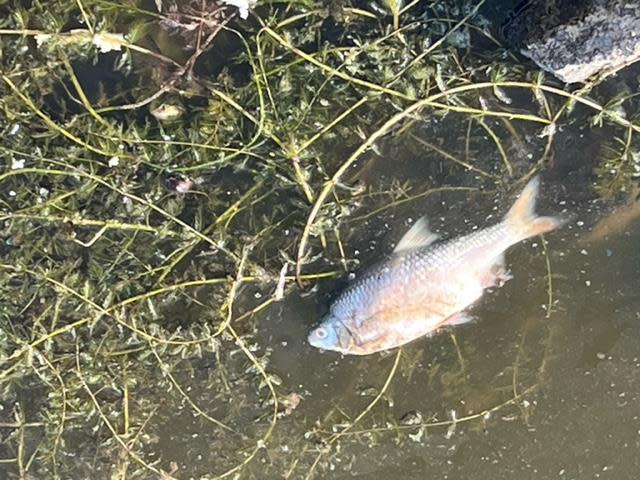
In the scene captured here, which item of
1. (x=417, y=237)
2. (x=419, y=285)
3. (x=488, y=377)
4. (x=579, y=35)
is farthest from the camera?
(x=488, y=377)

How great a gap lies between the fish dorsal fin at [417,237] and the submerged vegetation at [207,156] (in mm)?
156

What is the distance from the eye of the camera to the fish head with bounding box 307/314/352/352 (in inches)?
153

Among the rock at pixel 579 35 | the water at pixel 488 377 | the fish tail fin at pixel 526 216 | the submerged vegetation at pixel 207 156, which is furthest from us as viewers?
the water at pixel 488 377

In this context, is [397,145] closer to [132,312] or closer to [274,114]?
[274,114]

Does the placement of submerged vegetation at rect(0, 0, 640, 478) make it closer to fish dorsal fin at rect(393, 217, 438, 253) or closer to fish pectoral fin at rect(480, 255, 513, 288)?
fish dorsal fin at rect(393, 217, 438, 253)

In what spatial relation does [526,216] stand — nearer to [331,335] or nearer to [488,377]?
[488,377]

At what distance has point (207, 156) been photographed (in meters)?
3.79

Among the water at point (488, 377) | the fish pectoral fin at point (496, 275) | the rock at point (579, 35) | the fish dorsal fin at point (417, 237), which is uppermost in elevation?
the rock at point (579, 35)

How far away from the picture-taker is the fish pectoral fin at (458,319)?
389cm

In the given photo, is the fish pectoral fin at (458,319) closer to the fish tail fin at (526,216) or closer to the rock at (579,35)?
the fish tail fin at (526,216)

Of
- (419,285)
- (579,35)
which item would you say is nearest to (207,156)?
(419,285)

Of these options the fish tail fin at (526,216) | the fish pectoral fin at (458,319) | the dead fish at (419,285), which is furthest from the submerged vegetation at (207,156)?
the fish pectoral fin at (458,319)

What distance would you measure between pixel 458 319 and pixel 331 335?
62cm

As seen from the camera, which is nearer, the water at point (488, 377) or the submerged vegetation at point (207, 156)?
the submerged vegetation at point (207, 156)
